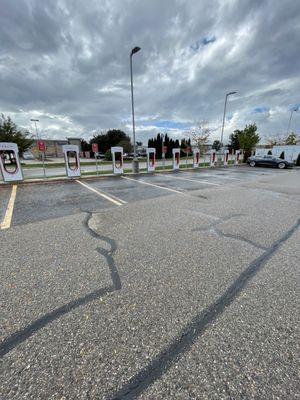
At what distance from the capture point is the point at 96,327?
1957 millimetres

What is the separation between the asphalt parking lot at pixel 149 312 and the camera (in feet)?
4.91

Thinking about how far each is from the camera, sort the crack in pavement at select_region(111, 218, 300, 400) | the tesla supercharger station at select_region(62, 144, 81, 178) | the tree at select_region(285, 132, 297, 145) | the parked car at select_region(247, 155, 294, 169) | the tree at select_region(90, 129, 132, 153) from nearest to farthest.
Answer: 1. the crack in pavement at select_region(111, 218, 300, 400)
2. the tesla supercharger station at select_region(62, 144, 81, 178)
3. the parked car at select_region(247, 155, 294, 169)
4. the tree at select_region(285, 132, 297, 145)
5. the tree at select_region(90, 129, 132, 153)

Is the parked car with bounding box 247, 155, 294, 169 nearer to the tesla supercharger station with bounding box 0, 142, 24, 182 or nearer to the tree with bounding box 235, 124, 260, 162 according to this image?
the tree with bounding box 235, 124, 260, 162

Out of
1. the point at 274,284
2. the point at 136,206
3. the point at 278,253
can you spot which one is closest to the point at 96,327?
the point at 274,284

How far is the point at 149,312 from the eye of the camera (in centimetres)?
214

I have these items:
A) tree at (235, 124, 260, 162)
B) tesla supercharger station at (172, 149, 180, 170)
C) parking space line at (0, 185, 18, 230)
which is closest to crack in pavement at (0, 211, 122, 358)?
parking space line at (0, 185, 18, 230)

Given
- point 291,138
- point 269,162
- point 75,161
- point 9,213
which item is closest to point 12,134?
point 75,161

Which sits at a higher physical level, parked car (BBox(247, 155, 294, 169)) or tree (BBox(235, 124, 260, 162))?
tree (BBox(235, 124, 260, 162))

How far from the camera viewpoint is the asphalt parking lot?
1.50 meters

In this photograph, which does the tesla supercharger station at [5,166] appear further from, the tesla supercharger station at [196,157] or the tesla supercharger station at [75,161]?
the tesla supercharger station at [196,157]

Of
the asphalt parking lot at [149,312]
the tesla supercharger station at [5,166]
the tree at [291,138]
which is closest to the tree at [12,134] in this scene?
the tesla supercharger station at [5,166]

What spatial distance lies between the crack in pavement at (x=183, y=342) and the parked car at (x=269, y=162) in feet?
77.8

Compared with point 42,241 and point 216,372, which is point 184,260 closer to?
point 216,372

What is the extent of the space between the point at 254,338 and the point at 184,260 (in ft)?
4.63
